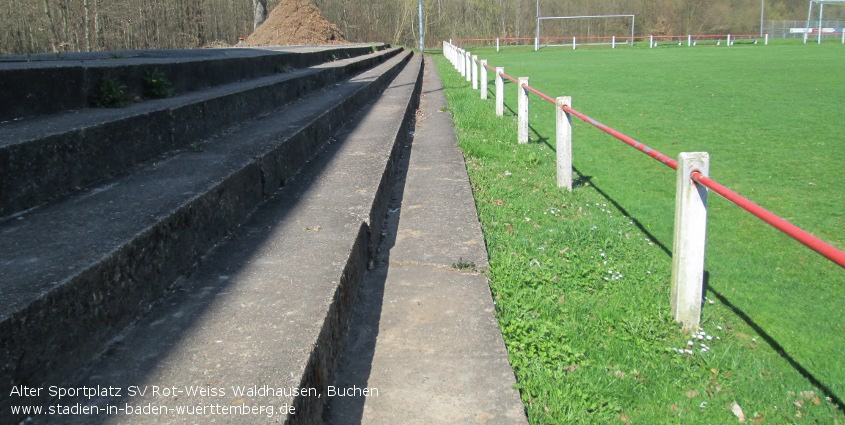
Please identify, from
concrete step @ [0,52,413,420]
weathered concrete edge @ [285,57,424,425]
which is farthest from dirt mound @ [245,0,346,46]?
weathered concrete edge @ [285,57,424,425]

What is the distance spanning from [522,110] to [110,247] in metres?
6.74

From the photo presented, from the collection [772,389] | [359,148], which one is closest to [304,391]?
[772,389]

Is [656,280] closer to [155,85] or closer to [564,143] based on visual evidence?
[564,143]

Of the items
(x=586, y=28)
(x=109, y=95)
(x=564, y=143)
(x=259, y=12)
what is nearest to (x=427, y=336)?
(x=109, y=95)

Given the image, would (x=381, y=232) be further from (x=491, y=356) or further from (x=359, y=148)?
(x=491, y=356)

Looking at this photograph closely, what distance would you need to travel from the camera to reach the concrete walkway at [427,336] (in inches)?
98.3

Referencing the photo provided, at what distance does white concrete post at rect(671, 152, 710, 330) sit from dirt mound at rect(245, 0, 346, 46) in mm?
18103

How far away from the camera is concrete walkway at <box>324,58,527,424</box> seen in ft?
8.19

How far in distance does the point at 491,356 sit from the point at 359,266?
34.6 inches

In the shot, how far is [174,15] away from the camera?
18.4m

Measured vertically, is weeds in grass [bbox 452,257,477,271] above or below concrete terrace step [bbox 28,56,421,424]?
below

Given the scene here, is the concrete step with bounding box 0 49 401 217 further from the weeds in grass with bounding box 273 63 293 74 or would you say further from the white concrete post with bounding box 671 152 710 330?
the weeds in grass with bounding box 273 63 293 74

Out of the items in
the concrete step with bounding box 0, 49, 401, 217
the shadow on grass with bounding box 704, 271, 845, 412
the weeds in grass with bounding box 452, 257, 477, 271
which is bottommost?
the shadow on grass with bounding box 704, 271, 845, 412

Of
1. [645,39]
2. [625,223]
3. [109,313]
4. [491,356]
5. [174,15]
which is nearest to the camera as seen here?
[109,313]
